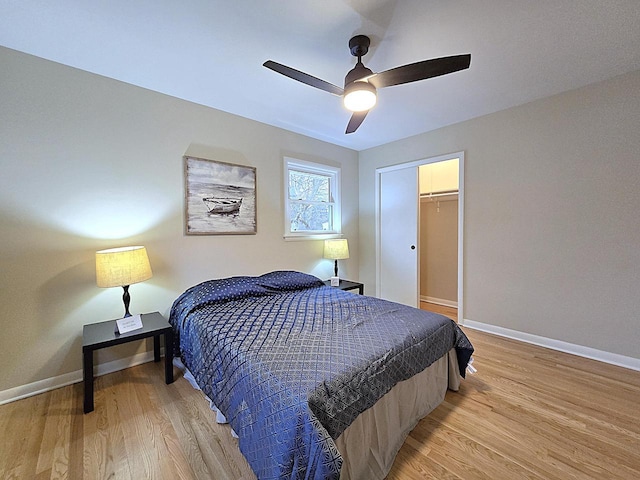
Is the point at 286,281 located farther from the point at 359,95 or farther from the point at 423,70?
the point at 423,70

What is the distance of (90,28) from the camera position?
1.73 meters

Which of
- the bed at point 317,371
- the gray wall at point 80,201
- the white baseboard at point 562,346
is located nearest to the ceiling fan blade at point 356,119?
the gray wall at point 80,201

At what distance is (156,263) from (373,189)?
316 cm

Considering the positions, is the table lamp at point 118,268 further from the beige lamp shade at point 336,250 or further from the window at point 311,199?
the beige lamp shade at point 336,250

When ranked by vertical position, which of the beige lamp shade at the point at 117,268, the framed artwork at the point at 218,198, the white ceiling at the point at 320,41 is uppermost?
the white ceiling at the point at 320,41

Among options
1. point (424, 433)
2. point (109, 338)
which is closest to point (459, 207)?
point (424, 433)

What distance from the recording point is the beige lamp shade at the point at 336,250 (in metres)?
3.64

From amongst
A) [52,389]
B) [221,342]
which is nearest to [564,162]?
[221,342]

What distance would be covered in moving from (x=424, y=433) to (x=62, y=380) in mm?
2725

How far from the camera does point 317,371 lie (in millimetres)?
1262

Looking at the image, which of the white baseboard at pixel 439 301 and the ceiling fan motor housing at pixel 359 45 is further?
the white baseboard at pixel 439 301

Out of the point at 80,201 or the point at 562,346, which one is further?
the point at 562,346

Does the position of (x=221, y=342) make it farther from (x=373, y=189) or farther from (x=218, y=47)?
(x=373, y=189)

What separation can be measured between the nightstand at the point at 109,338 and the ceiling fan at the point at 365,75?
6.83ft
